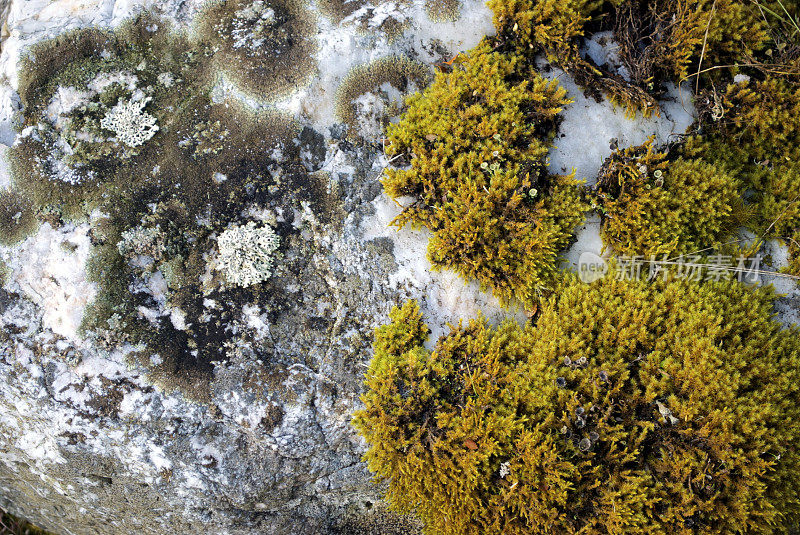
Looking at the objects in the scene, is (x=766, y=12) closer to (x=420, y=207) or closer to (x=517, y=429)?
(x=420, y=207)

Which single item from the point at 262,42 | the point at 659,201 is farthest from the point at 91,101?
the point at 659,201

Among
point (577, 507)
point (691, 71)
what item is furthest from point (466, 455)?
point (691, 71)

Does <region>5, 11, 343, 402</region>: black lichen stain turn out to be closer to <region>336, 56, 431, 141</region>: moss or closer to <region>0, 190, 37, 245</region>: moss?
<region>0, 190, 37, 245</region>: moss

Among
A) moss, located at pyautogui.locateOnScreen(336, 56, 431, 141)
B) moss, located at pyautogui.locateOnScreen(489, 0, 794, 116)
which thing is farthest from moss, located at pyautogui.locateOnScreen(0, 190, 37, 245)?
moss, located at pyautogui.locateOnScreen(489, 0, 794, 116)

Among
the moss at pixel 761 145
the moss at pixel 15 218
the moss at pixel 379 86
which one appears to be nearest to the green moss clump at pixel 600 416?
the moss at pixel 761 145

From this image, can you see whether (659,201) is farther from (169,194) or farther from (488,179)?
(169,194)

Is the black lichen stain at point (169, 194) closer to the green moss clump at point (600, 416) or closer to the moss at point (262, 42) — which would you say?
the moss at point (262, 42)
